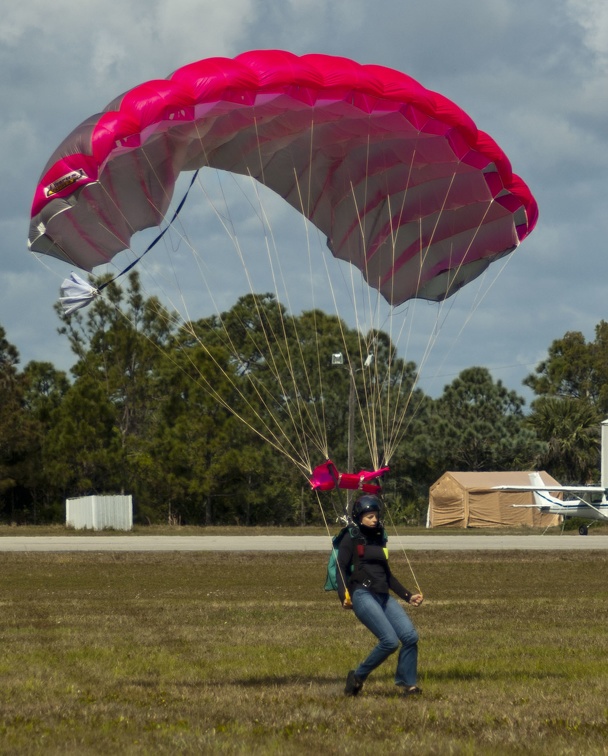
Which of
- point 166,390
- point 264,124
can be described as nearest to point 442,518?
point 166,390

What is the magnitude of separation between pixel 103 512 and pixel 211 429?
33.0 ft

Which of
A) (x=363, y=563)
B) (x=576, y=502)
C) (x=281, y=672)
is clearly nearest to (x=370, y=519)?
(x=363, y=563)

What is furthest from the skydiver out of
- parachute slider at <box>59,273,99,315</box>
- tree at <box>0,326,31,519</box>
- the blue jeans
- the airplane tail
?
tree at <box>0,326,31,519</box>

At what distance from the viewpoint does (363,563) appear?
9516 mm

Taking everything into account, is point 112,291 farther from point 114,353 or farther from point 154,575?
point 154,575

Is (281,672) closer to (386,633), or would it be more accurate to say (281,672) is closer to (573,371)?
(386,633)

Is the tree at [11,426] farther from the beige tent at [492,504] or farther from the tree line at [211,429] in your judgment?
the beige tent at [492,504]

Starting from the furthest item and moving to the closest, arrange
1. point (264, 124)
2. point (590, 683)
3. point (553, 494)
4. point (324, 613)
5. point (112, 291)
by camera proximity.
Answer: point (112, 291) → point (553, 494) → point (324, 613) → point (264, 124) → point (590, 683)

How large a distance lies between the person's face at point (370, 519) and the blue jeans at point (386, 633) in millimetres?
556

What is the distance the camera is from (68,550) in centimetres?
3119

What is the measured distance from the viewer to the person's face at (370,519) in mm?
9508

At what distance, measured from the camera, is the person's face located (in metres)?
9.51

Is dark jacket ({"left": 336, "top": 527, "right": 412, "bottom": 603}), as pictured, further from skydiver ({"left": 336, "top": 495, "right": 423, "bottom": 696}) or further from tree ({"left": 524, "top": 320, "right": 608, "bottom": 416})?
tree ({"left": 524, "top": 320, "right": 608, "bottom": 416})

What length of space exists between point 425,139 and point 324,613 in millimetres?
6744
